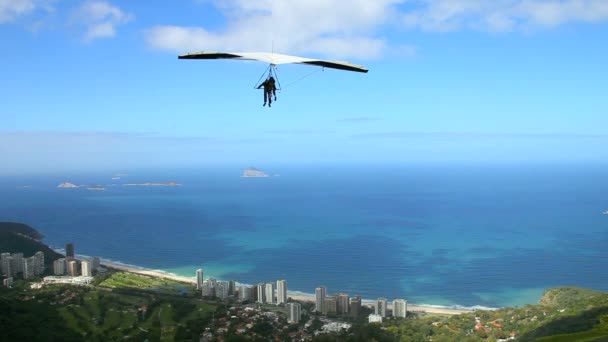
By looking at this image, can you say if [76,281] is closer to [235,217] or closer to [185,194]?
[235,217]

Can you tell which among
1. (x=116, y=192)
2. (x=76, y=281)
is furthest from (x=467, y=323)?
(x=116, y=192)

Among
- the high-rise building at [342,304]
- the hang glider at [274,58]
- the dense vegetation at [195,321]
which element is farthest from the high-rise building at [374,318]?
the hang glider at [274,58]

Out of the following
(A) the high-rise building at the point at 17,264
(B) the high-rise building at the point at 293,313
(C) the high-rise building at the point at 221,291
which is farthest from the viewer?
(A) the high-rise building at the point at 17,264

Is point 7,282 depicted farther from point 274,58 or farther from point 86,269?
point 274,58

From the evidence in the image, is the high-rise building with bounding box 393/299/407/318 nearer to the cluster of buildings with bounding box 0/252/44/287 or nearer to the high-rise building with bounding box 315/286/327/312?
the high-rise building with bounding box 315/286/327/312

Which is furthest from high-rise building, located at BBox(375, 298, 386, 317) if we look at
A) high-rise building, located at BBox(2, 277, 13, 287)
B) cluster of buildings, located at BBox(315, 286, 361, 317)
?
high-rise building, located at BBox(2, 277, 13, 287)

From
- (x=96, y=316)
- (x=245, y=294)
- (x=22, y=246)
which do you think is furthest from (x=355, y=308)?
(x=22, y=246)

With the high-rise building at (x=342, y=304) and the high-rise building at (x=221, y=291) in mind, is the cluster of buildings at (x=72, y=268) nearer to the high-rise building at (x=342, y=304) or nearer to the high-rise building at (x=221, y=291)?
the high-rise building at (x=221, y=291)
